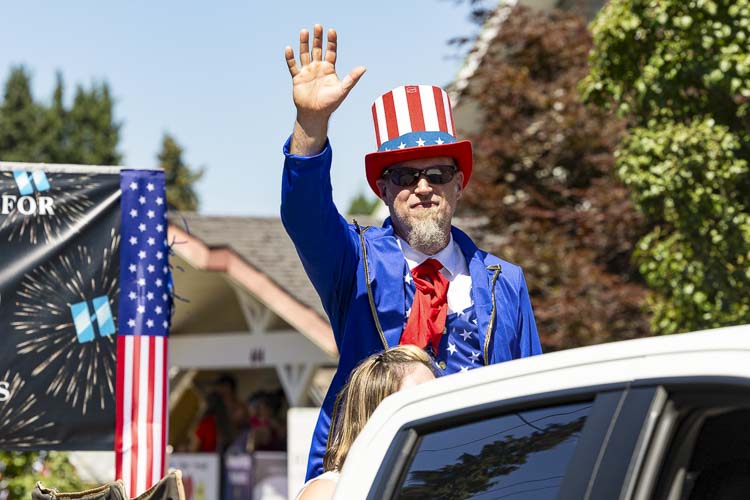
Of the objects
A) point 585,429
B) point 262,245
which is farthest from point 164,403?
point 262,245

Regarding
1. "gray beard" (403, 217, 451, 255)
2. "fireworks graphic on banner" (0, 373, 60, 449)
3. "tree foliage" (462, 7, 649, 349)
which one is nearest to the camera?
"gray beard" (403, 217, 451, 255)

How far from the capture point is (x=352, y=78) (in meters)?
3.65

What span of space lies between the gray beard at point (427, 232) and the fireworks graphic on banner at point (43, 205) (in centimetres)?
227

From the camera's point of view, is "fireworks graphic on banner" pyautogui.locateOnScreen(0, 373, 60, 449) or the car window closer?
the car window

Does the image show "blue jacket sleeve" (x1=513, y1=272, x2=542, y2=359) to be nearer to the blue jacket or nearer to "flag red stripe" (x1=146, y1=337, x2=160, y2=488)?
the blue jacket

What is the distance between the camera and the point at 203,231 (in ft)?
46.1

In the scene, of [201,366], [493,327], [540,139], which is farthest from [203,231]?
[493,327]

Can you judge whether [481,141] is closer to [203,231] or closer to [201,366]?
[203,231]

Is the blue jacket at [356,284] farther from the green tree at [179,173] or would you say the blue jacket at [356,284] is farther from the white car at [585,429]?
the green tree at [179,173]

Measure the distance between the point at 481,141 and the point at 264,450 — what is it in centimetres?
385

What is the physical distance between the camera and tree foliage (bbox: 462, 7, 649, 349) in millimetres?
11109

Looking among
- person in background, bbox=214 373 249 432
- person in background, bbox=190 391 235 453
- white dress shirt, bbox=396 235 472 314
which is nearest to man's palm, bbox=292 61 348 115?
white dress shirt, bbox=396 235 472 314

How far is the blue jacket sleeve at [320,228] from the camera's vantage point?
359cm

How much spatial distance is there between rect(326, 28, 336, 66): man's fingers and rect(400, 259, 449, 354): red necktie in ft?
2.33
